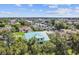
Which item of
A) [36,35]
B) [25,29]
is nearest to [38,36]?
[36,35]

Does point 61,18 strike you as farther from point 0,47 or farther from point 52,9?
point 0,47

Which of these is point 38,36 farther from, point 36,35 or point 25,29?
point 25,29

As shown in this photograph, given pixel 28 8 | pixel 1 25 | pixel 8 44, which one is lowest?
pixel 8 44

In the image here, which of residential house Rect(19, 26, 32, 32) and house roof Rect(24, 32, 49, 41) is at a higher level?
residential house Rect(19, 26, 32, 32)

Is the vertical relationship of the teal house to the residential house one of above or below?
below

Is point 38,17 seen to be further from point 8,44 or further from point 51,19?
point 8,44

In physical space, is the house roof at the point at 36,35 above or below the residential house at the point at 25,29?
below

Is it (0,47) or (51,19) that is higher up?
(51,19)

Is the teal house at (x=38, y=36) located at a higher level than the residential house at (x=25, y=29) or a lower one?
lower

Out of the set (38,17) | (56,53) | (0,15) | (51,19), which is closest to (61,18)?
(51,19)
